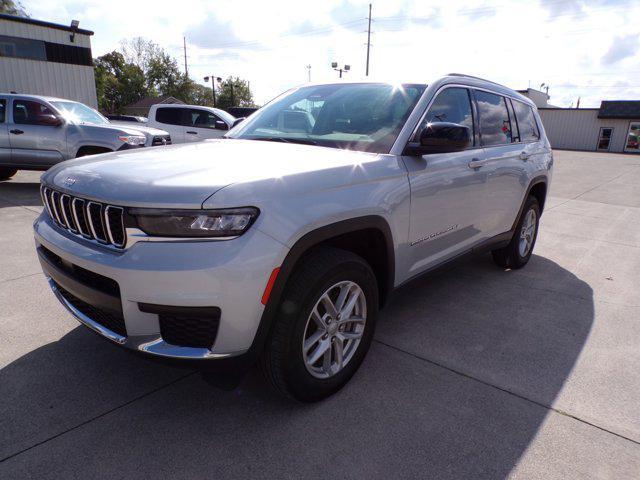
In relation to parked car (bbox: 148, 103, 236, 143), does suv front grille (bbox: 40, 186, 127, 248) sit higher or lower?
lower

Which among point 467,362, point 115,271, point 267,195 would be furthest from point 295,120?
point 467,362

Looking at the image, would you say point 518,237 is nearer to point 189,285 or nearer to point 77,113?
point 189,285

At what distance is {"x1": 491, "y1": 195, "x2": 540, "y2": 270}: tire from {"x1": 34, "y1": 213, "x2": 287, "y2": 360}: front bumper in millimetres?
3498

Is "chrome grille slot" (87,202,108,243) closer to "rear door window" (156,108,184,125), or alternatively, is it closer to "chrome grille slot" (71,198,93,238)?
"chrome grille slot" (71,198,93,238)

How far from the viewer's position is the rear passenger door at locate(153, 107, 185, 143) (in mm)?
12438

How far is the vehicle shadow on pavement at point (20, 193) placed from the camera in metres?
7.53

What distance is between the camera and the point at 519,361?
2.98 metres

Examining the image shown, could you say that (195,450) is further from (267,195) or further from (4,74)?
(4,74)

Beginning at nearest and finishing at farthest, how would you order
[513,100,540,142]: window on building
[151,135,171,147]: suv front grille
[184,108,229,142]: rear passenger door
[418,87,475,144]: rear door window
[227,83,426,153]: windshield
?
[227,83,426,153]: windshield < [418,87,475,144]: rear door window < [513,100,540,142]: window on building < [151,135,171,147]: suv front grille < [184,108,229,142]: rear passenger door

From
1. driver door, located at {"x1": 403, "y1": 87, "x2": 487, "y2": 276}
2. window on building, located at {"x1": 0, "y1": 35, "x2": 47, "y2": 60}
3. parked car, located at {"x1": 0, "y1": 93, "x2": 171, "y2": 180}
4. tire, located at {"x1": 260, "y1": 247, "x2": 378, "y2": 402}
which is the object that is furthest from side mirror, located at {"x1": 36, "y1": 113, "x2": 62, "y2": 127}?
window on building, located at {"x1": 0, "y1": 35, "x2": 47, "y2": 60}

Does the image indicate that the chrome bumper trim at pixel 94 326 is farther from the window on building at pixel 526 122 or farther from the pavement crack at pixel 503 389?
the window on building at pixel 526 122

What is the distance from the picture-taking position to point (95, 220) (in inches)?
82.7

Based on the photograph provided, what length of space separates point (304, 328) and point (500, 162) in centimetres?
258

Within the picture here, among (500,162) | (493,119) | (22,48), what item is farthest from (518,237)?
(22,48)
